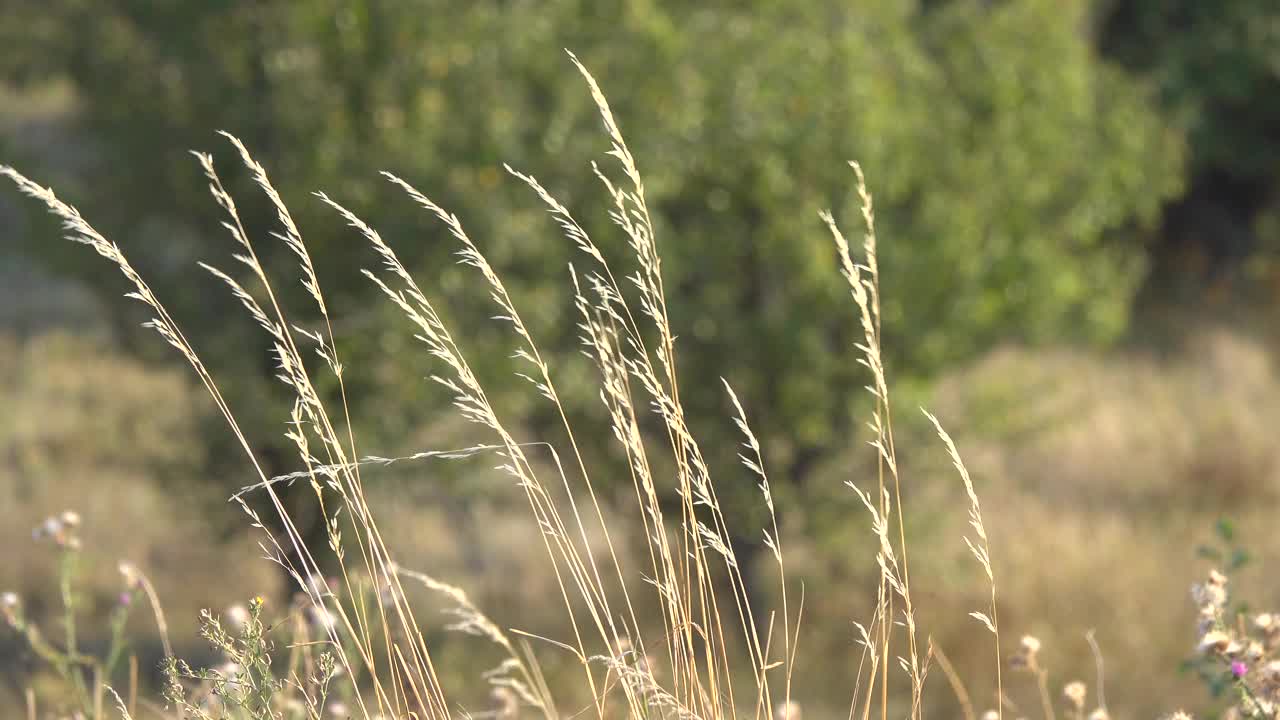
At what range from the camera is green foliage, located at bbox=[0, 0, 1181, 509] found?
250 inches

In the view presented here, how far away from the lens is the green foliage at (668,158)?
6.34 metres

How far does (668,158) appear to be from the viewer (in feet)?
21.1

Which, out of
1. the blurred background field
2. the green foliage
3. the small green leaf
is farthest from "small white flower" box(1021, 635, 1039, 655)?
the green foliage

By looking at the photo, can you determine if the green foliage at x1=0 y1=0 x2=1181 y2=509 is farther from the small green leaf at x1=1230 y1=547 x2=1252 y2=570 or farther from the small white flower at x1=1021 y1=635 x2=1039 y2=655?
the small white flower at x1=1021 y1=635 x2=1039 y2=655

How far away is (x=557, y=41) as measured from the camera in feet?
21.7

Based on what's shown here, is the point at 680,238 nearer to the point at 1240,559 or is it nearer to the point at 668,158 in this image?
the point at 668,158

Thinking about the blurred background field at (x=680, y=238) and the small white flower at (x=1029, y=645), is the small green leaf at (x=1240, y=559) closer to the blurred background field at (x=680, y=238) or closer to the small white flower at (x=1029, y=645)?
the small white flower at (x=1029, y=645)

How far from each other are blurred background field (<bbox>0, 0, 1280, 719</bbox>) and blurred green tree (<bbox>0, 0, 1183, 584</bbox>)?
0.06 ft

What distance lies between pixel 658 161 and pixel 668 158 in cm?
8

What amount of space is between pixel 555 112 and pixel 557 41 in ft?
1.44

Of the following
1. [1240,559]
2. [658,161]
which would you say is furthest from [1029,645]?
[658,161]

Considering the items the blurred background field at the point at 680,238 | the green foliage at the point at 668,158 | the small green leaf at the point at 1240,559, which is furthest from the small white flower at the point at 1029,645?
the green foliage at the point at 668,158

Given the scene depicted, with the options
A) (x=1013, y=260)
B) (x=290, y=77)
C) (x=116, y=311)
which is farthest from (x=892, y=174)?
(x=116, y=311)

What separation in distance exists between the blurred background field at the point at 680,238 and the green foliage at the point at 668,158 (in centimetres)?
2
